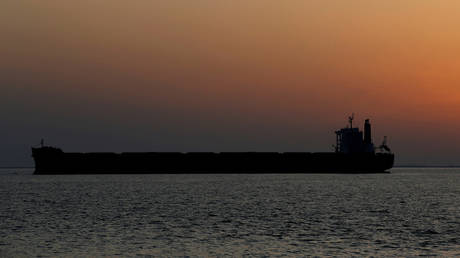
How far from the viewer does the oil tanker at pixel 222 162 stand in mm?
133500

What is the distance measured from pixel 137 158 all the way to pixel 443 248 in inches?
4403

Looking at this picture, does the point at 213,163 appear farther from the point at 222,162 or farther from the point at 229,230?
the point at 229,230

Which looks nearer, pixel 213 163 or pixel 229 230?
pixel 229 230

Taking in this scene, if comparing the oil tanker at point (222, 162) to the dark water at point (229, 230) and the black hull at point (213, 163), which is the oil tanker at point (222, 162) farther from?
the dark water at point (229, 230)

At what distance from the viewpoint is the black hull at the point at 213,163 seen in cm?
13362

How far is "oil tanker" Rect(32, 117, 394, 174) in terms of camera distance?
438 feet

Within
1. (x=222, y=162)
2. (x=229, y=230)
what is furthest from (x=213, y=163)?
(x=229, y=230)

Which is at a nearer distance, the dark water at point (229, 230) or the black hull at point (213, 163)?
the dark water at point (229, 230)

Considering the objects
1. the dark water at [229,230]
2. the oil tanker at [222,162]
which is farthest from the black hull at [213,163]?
the dark water at [229,230]

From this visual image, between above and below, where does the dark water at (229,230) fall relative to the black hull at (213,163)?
below

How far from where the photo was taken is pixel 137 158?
13662 centimetres

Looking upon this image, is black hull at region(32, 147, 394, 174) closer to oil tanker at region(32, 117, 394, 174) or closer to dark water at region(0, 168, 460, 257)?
oil tanker at region(32, 117, 394, 174)

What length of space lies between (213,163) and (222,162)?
201 centimetres

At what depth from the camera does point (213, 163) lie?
135625 mm
